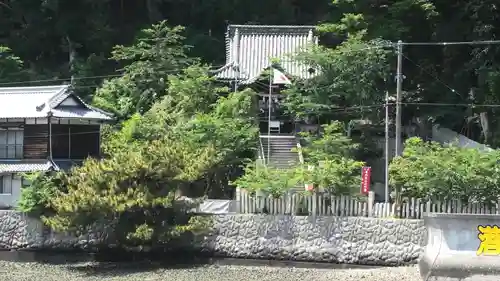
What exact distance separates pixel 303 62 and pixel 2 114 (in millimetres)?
13276

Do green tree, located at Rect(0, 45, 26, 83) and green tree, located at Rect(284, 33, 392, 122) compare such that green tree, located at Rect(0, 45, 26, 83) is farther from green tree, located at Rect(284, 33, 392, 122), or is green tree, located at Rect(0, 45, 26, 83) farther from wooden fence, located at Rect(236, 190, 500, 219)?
wooden fence, located at Rect(236, 190, 500, 219)

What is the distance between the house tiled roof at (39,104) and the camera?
2656cm

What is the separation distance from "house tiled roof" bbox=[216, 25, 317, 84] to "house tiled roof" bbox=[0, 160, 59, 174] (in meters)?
10.00

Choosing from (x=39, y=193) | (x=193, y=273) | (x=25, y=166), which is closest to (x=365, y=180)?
(x=193, y=273)

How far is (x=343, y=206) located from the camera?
74.0ft

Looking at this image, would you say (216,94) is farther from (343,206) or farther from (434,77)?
(343,206)

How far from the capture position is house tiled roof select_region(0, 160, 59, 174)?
25.8 metres

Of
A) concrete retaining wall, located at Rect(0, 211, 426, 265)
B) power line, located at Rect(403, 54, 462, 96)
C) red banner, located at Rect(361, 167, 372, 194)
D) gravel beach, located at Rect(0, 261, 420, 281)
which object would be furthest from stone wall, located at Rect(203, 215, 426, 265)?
power line, located at Rect(403, 54, 462, 96)

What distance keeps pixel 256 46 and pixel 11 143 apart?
13914 mm

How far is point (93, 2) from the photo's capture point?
41.2m

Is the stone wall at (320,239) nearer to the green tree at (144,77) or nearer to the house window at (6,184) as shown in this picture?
the house window at (6,184)

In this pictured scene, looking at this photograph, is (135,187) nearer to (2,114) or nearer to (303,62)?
(2,114)

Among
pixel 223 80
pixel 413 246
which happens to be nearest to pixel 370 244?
pixel 413 246

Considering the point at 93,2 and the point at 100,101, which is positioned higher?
the point at 93,2
